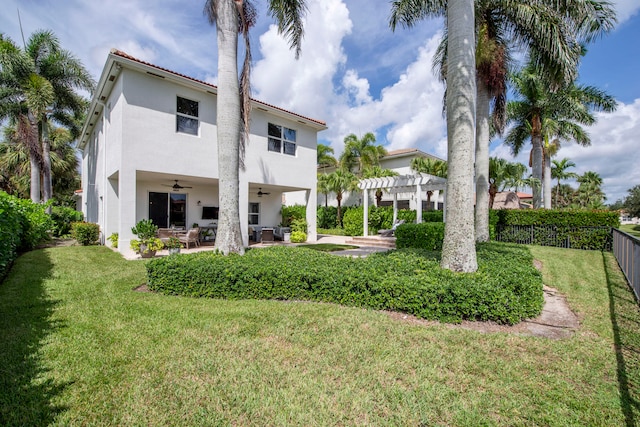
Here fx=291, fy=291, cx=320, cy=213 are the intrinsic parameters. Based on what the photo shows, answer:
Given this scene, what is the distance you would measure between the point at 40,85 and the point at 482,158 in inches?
848

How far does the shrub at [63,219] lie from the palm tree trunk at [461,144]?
773 inches

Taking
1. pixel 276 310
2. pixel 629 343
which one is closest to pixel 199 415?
pixel 276 310

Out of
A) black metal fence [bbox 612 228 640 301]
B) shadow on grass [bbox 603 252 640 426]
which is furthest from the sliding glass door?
black metal fence [bbox 612 228 640 301]

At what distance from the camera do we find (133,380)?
9.65 feet

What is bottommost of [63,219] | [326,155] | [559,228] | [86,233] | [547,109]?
[86,233]

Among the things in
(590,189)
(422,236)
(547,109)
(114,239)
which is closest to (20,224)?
(114,239)

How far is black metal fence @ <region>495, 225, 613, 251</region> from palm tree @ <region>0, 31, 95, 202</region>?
2474 cm

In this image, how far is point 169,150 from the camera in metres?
11.3

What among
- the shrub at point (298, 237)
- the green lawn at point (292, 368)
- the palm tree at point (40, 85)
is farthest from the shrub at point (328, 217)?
the green lawn at point (292, 368)

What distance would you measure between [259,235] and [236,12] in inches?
458

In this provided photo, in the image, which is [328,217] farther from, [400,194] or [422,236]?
[422,236]

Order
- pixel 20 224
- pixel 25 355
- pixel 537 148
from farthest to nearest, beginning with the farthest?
pixel 537 148 → pixel 20 224 → pixel 25 355

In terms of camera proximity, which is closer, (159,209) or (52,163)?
(159,209)

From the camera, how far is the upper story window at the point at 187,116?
11727 mm
